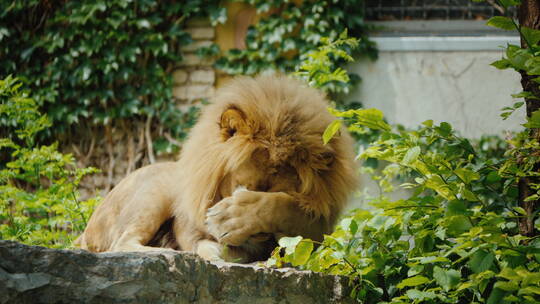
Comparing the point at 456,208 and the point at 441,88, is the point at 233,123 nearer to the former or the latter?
the point at 456,208

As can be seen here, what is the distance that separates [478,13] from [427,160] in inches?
209

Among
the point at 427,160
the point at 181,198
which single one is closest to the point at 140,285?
the point at 427,160

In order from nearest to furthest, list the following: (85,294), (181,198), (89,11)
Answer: (85,294) < (181,198) < (89,11)

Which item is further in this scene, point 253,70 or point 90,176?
point 90,176

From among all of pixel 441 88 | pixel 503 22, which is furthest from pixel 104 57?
pixel 503 22

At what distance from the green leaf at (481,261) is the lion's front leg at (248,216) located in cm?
107

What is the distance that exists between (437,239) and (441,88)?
15.1ft

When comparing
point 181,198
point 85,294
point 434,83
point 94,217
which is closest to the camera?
point 85,294

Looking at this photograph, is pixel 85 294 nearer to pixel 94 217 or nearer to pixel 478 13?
pixel 94 217

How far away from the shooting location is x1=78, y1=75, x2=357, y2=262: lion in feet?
8.57

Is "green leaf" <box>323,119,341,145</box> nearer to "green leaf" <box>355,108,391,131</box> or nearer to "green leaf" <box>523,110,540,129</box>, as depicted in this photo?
"green leaf" <box>355,108,391,131</box>

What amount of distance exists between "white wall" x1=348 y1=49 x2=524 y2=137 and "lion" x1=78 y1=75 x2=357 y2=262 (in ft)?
11.3

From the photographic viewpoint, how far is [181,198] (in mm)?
3045

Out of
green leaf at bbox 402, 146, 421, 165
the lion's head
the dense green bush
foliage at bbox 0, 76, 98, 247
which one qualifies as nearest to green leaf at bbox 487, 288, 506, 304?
green leaf at bbox 402, 146, 421, 165
